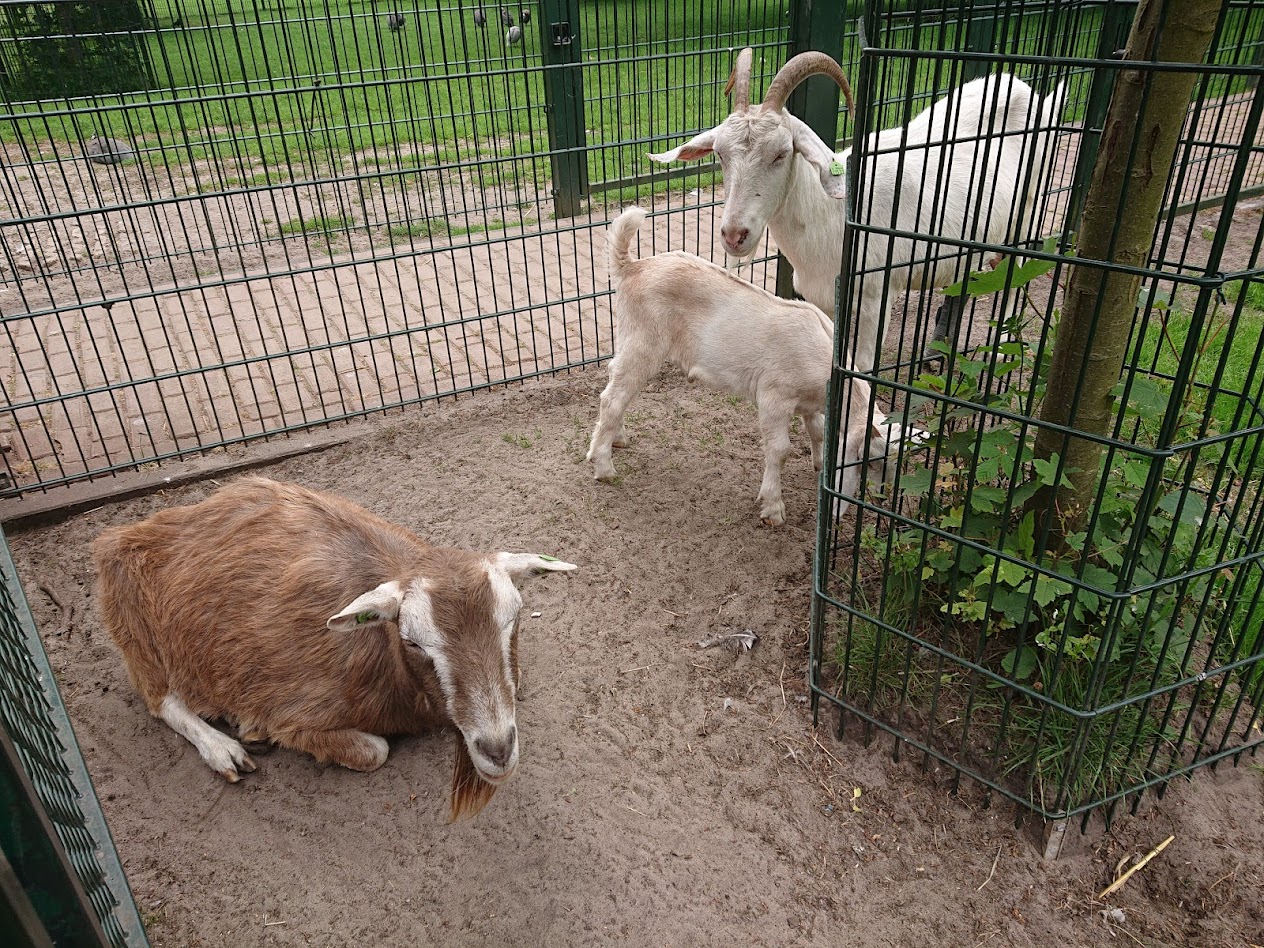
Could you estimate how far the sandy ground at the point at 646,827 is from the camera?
256cm

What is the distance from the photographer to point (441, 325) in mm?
4988

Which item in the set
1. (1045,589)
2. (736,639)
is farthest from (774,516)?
(1045,589)

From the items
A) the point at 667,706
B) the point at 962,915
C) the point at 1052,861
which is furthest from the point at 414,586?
the point at 1052,861

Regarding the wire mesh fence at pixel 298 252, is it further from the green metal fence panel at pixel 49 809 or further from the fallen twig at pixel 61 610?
the green metal fence panel at pixel 49 809

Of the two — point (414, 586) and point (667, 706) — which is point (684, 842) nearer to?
point (667, 706)

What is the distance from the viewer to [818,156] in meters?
4.33

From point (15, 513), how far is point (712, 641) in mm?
3561

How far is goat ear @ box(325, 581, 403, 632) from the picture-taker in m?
2.56

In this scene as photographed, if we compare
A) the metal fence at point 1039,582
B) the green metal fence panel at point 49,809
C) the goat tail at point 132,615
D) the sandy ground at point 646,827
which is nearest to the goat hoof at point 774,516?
the sandy ground at point 646,827

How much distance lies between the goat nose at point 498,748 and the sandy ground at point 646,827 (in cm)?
52

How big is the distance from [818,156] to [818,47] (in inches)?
61.6

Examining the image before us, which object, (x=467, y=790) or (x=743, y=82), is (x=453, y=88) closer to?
(x=743, y=82)

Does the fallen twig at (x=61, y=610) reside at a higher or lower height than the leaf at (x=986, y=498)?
lower

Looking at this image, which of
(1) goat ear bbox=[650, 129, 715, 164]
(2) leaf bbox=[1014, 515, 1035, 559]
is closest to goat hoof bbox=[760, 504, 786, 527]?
(2) leaf bbox=[1014, 515, 1035, 559]
